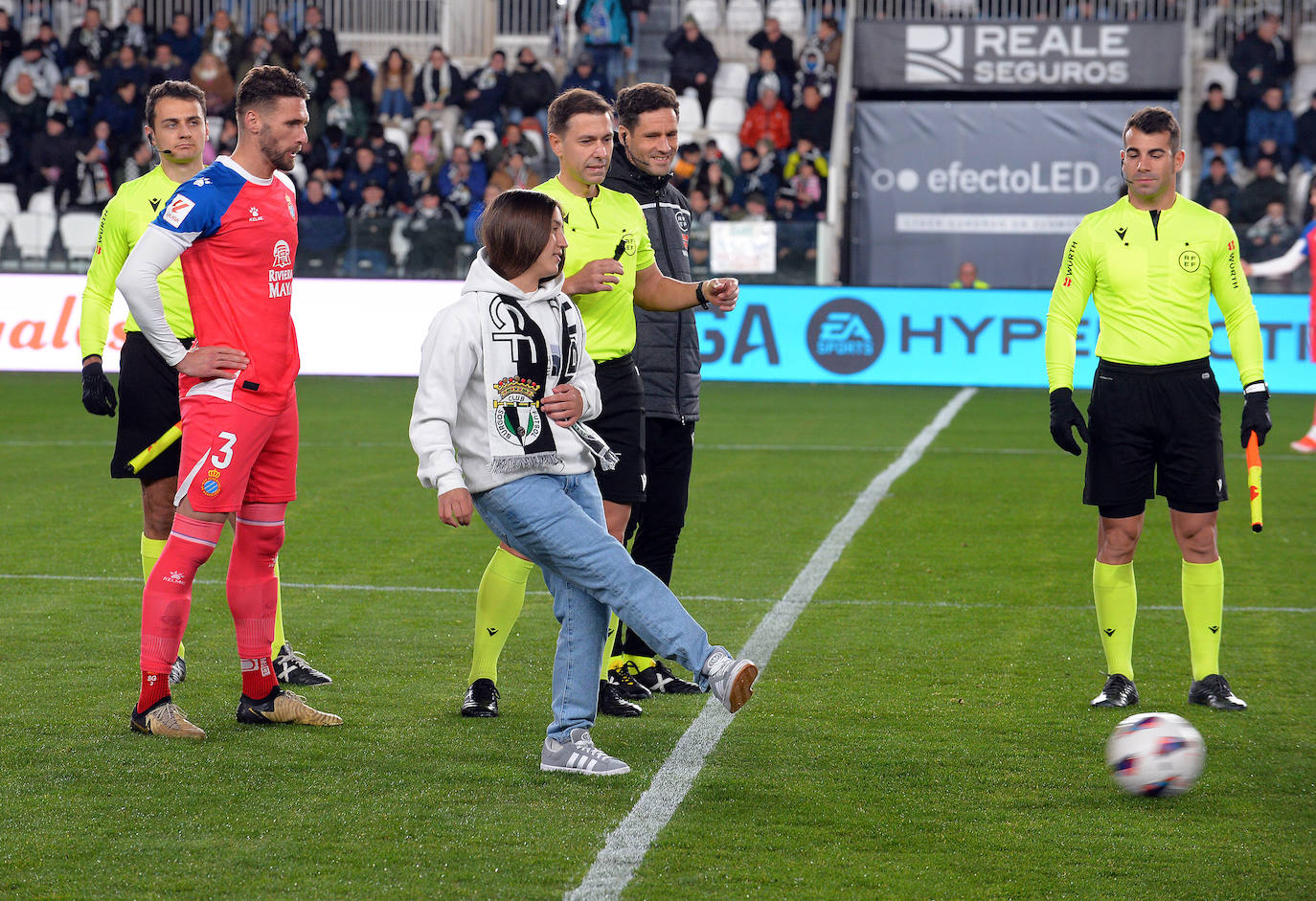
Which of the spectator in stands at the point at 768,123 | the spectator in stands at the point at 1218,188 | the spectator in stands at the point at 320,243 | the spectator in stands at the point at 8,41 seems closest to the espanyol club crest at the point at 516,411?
the spectator in stands at the point at 320,243

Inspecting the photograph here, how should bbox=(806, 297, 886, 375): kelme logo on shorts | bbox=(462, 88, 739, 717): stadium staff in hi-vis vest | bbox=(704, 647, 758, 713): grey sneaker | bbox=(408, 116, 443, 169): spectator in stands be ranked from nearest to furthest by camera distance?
bbox=(704, 647, 758, 713): grey sneaker, bbox=(462, 88, 739, 717): stadium staff in hi-vis vest, bbox=(806, 297, 886, 375): kelme logo on shorts, bbox=(408, 116, 443, 169): spectator in stands

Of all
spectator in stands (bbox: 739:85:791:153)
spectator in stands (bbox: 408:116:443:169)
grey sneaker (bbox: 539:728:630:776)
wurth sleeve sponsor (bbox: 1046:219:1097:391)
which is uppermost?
spectator in stands (bbox: 739:85:791:153)

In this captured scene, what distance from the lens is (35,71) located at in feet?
77.2

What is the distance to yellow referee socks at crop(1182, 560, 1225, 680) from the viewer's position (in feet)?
18.3

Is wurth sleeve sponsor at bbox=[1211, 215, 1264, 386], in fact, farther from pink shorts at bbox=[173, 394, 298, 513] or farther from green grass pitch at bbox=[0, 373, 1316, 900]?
pink shorts at bbox=[173, 394, 298, 513]

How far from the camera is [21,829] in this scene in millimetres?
4047

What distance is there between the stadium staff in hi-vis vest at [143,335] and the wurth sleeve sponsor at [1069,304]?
2710 mm

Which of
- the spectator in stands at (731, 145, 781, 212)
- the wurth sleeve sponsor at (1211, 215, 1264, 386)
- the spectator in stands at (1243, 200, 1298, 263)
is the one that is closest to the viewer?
the wurth sleeve sponsor at (1211, 215, 1264, 386)

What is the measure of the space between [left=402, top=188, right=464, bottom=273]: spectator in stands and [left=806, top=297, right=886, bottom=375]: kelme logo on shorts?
395 cm

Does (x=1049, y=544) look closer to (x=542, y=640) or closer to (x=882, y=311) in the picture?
(x=542, y=640)

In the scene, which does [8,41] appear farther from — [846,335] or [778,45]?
[846,335]

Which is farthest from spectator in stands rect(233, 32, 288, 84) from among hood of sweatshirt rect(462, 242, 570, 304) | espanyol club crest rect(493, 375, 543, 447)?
espanyol club crest rect(493, 375, 543, 447)

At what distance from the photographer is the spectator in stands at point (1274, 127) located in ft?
72.6

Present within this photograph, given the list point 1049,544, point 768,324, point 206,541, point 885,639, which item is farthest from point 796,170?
point 206,541
